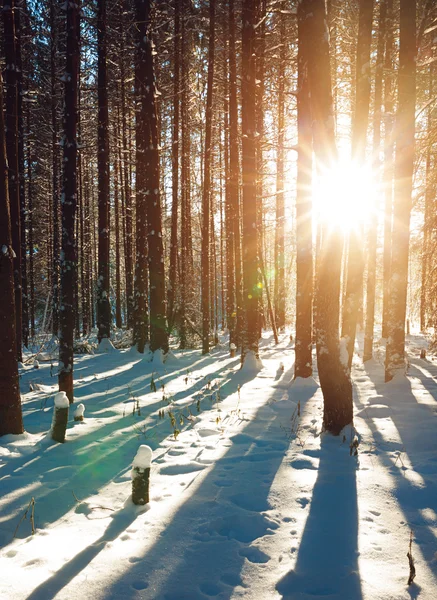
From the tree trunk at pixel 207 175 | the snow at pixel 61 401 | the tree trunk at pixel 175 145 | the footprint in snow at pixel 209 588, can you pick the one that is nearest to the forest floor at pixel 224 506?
the footprint in snow at pixel 209 588

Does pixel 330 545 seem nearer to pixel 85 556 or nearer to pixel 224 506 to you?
pixel 224 506

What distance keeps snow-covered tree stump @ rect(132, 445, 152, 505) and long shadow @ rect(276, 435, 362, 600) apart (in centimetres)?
144

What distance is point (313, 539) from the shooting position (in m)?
2.93

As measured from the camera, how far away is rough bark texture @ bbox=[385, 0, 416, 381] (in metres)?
7.84

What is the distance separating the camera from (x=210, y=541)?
2.94m

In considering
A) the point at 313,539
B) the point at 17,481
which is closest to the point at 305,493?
the point at 313,539

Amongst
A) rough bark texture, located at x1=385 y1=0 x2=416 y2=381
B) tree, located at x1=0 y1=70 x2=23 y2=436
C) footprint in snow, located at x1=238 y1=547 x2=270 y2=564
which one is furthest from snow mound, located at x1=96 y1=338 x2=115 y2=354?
footprint in snow, located at x1=238 y1=547 x2=270 y2=564

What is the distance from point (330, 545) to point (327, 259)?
10.7 feet

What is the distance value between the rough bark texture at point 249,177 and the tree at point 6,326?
19.4 feet

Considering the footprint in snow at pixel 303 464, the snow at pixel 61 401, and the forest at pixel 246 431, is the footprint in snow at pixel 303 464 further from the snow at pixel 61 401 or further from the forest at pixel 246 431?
the snow at pixel 61 401

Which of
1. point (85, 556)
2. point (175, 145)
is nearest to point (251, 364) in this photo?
point (85, 556)

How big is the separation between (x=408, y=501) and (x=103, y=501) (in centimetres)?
288

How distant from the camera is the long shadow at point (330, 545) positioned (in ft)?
8.03

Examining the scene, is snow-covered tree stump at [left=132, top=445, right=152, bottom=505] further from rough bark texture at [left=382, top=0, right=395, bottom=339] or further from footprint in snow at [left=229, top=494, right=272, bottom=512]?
rough bark texture at [left=382, top=0, right=395, bottom=339]
